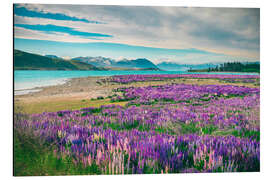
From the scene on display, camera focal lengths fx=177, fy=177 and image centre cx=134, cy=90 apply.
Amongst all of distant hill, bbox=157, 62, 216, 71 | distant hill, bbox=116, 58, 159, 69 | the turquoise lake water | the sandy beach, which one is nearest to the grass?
the sandy beach

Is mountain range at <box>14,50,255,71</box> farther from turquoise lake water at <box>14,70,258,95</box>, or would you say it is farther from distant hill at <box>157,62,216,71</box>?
turquoise lake water at <box>14,70,258,95</box>

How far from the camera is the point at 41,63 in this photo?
4074mm

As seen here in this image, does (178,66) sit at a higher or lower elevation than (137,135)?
higher

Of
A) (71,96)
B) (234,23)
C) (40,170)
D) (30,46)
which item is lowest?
(40,170)

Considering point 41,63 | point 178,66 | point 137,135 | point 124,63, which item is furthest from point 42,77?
point 178,66

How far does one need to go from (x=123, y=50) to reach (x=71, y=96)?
1.67 m

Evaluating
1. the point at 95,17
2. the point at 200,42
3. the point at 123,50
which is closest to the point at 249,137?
the point at 200,42

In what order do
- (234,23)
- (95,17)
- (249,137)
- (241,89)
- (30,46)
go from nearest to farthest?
(249,137)
(30,46)
(95,17)
(234,23)
(241,89)

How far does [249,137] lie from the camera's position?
3062 millimetres

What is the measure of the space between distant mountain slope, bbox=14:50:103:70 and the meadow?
0.67 m

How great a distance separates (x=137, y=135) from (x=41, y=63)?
293cm

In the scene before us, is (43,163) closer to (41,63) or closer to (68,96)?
(68,96)

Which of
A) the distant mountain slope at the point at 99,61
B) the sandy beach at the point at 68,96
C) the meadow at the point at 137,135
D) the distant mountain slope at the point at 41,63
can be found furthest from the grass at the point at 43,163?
the distant mountain slope at the point at 99,61
